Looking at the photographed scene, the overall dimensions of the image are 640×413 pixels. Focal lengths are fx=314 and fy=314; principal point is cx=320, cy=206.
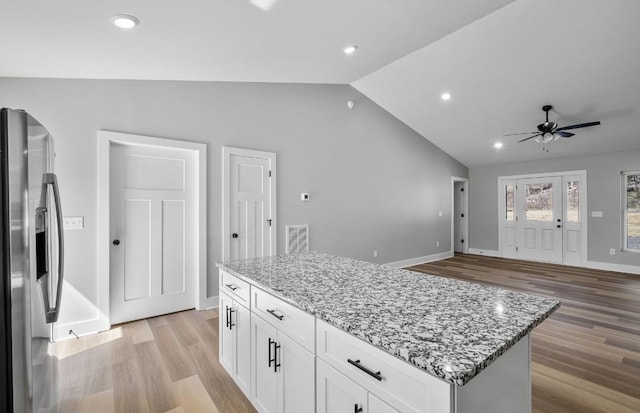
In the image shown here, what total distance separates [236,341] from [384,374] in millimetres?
1381

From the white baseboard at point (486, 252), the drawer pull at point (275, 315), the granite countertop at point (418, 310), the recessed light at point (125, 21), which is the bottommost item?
the white baseboard at point (486, 252)

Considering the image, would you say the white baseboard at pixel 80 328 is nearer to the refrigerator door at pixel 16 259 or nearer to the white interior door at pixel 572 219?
the refrigerator door at pixel 16 259

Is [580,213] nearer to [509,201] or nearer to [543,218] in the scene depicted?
[543,218]

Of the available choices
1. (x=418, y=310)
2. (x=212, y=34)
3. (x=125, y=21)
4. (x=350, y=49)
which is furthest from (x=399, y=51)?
(x=418, y=310)

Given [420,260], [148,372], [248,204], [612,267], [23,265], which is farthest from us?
[420,260]

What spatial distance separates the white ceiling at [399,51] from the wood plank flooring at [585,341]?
2.67m

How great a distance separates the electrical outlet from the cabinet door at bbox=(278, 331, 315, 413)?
103 inches

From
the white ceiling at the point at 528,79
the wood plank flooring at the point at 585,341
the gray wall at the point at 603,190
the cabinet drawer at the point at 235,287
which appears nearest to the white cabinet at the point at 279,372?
the cabinet drawer at the point at 235,287

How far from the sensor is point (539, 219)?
7.06 meters

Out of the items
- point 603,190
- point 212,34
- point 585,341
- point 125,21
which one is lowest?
point 585,341

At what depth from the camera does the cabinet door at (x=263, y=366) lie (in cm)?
165

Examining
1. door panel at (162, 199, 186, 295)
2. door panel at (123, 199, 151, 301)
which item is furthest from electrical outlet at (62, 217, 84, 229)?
door panel at (162, 199, 186, 295)

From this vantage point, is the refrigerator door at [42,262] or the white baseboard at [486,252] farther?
the white baseboard at [486,252]

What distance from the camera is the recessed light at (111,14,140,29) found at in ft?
6.29
